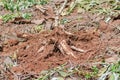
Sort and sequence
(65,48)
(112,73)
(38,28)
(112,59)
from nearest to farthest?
(112,73)
(112,59)
(65,48)
(38,28)

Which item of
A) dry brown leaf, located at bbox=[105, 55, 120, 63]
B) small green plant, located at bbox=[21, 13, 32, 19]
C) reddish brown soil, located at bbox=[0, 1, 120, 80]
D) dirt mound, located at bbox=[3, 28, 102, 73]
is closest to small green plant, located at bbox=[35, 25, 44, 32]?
reddish brown soil, located at bbox=[0, 1, 120, 80]

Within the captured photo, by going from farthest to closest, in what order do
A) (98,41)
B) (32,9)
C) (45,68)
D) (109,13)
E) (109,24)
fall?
(32,9), (109,13), (109,24), (98,41), (45,68)

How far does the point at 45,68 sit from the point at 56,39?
61cm

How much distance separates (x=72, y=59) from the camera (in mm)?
4246

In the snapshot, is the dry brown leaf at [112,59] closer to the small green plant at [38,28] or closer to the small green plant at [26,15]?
the small green plant at [38,28]

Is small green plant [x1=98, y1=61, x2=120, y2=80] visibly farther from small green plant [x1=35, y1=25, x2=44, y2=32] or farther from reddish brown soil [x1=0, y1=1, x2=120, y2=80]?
small green plant [x1=35, y1=25, x2=44, y2=32]

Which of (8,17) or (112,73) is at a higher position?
(112,73)

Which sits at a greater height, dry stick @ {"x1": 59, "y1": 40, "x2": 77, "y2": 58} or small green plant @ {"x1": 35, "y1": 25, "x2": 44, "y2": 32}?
dry stick @ {"x1": 59, "y1": 40, "x2": 77, "y2": 58}

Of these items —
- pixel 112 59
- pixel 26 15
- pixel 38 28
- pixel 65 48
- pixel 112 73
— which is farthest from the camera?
pixel 26 15

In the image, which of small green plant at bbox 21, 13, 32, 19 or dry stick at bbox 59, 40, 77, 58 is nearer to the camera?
dry stick at bbox 59, 40, 77, 58


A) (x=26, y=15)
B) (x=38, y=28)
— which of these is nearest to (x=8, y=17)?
(x=26, y=15)

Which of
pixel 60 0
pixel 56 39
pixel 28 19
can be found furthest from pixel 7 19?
pixel 56 39

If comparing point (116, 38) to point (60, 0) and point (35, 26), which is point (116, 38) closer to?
point (35, 26)

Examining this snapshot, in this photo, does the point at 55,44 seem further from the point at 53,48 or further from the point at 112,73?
the point at 112,73
